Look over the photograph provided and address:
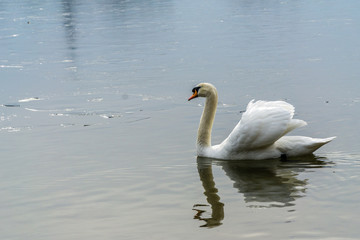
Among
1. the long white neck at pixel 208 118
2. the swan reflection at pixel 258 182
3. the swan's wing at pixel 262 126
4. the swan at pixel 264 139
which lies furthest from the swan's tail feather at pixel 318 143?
the long white neck at pixel 208 118

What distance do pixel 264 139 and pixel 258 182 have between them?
0.92 m

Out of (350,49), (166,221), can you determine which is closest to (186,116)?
(166,221)

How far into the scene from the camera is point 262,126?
961cm

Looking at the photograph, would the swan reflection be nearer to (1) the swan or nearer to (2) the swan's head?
(1) the swan

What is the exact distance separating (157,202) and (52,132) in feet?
15.3

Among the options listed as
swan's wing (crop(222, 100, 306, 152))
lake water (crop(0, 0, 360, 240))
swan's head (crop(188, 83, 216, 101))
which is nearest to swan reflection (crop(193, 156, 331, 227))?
lake water (crop(0, 0, 360, 240))

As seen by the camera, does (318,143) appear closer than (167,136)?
Yes

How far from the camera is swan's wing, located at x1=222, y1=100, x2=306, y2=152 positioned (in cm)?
961

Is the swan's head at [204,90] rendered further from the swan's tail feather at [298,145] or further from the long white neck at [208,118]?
the swan's tail feather at [298,145]

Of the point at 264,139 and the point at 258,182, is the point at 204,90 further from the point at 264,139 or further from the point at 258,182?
the point at 258,182

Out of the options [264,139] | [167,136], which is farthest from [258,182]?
[167,136]

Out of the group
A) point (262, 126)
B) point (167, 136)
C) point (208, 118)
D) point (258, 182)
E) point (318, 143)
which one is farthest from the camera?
point (167, 136)

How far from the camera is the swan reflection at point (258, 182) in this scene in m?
7.86

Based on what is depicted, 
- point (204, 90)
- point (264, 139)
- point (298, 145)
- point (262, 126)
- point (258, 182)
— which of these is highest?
point (204, 90)
